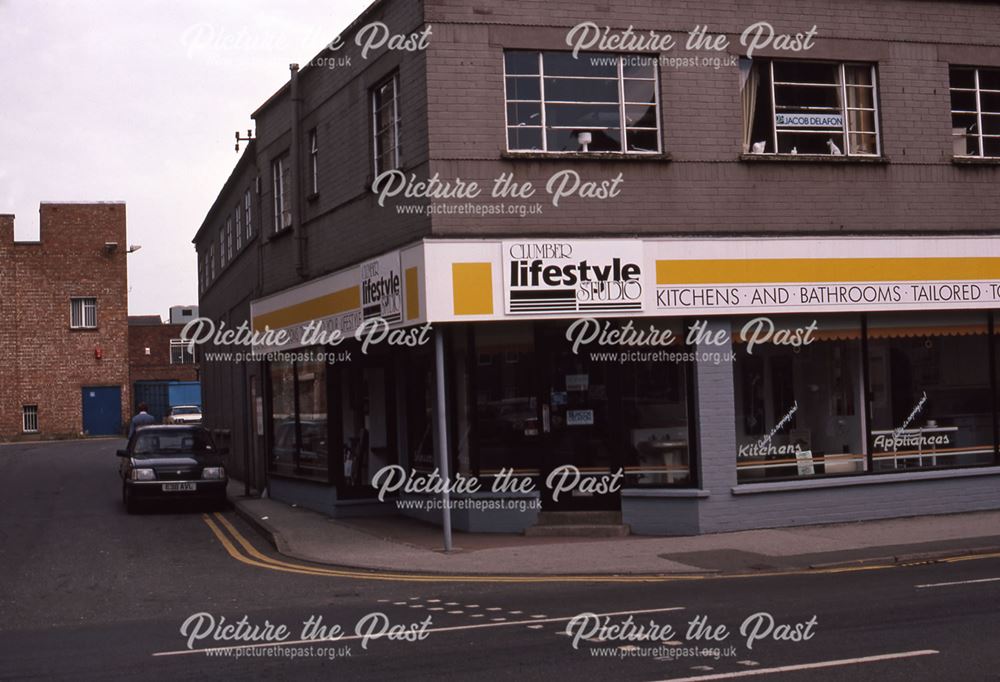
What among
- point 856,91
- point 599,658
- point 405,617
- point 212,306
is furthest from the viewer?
point 212,306

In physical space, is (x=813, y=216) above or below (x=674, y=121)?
below

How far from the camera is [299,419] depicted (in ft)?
70.7

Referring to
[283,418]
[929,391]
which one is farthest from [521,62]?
[283,418]

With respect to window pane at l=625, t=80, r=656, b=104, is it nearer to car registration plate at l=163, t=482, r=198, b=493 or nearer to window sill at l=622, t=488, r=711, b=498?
window sill at l=622, t=488, r=711, b=498

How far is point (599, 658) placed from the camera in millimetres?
8336

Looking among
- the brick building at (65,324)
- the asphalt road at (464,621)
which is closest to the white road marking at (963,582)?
the asphalt road at (464,621)

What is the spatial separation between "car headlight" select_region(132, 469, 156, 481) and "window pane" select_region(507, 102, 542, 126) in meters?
9.59

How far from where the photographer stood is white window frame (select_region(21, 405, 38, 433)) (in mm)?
57656

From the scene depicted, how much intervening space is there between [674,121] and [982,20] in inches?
207

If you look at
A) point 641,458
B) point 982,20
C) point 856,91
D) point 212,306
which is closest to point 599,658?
point 641,458

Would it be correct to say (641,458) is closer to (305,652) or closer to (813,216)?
(813,216)

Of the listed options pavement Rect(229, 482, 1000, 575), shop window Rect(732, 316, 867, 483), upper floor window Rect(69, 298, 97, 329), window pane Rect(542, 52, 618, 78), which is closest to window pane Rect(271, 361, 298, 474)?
pavement Rect(229, 482, 1000, 575)

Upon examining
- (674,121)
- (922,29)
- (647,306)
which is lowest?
(647,306)

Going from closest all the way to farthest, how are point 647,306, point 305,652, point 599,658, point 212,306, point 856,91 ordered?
point 599,658 < point 305,652 < point 647,306 < point 856,91 < point 212,306
